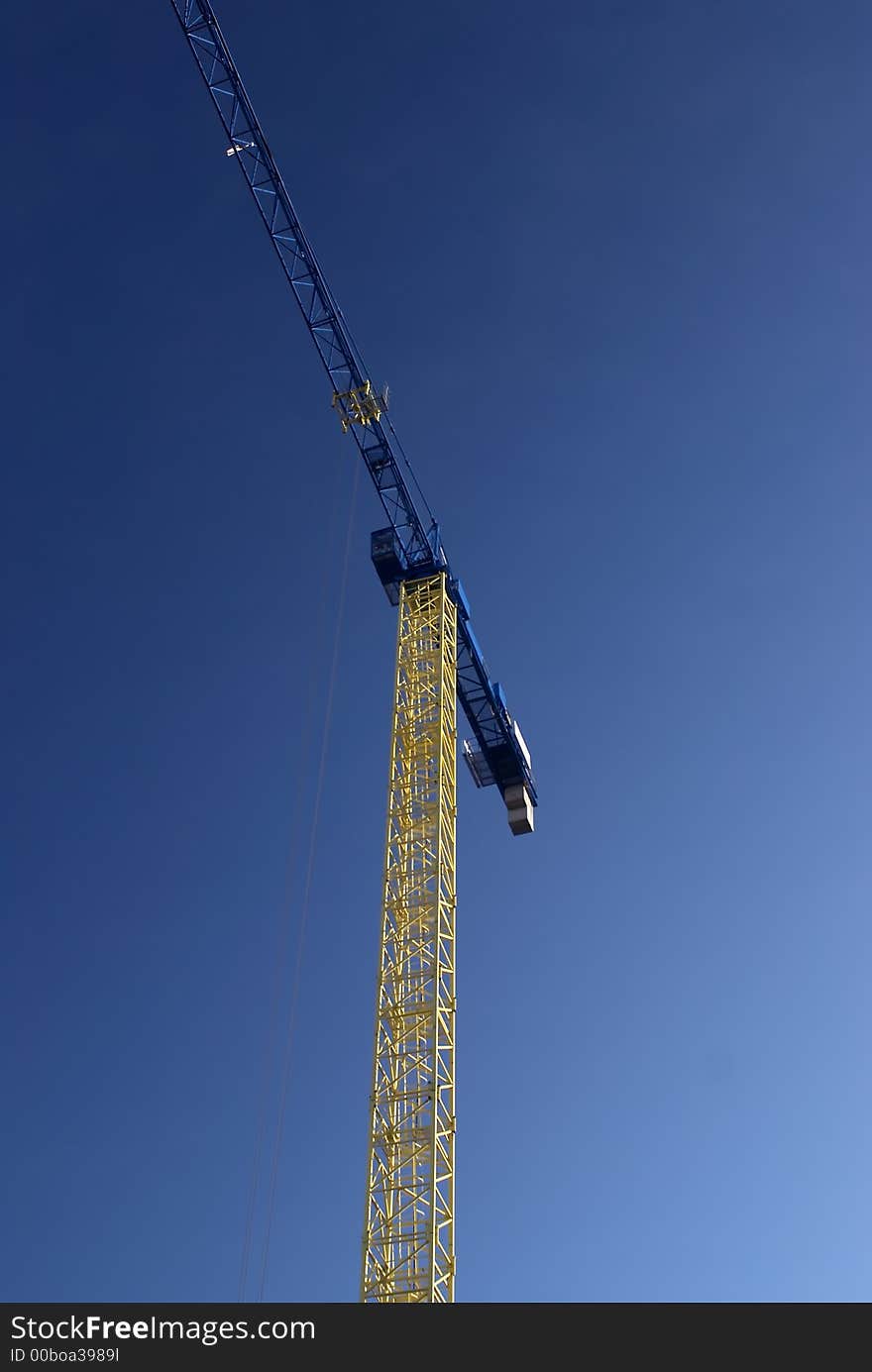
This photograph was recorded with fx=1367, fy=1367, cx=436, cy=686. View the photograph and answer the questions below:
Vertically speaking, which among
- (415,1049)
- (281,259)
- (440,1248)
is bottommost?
(440,1248)

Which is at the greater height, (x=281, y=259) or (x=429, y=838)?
(x=281, y=259)

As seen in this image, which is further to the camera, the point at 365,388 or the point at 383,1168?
the point at 365,388

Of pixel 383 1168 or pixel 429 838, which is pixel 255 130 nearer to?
pixel 429 838

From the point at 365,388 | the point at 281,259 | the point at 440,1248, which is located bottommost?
the point at 440,1248

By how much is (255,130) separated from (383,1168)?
35.2 m

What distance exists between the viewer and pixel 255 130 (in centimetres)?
4825

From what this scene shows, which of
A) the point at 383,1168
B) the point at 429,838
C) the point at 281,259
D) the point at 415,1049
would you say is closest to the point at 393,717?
the point at 429,838

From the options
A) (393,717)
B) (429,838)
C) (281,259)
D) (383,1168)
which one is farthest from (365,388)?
(383,1168)
